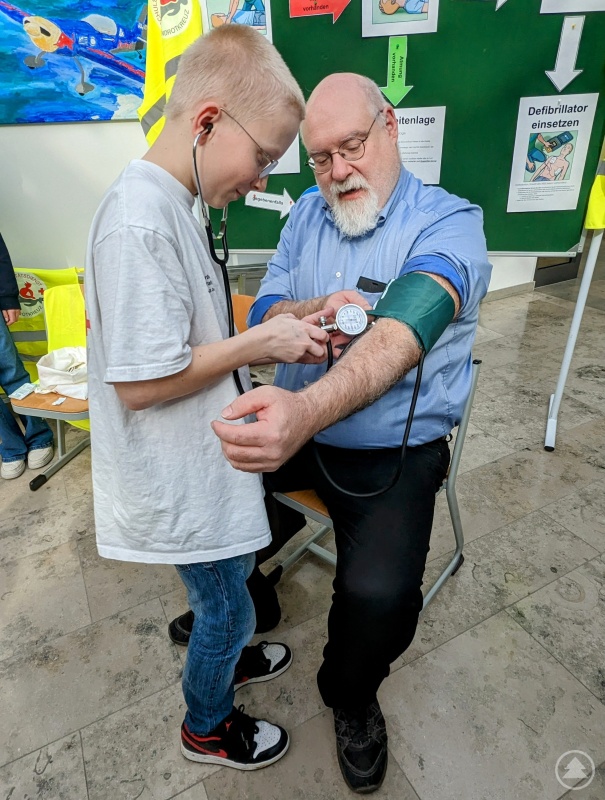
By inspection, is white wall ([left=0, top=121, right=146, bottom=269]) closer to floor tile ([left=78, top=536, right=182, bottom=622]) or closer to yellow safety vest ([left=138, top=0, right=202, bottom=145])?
yellow safety vest ([left=138, top=0, right=202, bottom=145])

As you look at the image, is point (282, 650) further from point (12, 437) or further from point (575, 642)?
point (12, 437)

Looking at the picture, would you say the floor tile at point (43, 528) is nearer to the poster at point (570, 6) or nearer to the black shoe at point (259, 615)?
the black shoe at point (259, 615)

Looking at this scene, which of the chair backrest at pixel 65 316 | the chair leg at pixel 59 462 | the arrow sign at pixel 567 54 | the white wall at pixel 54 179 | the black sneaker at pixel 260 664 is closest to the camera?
the black sneaker at pixel 260 664

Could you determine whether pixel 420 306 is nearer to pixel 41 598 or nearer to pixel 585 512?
pixel 585 512

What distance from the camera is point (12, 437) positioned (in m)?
2.25

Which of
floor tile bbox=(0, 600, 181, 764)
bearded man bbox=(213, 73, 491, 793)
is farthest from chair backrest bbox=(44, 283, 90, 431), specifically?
bearded man bbox=(213, 73, 491, 793)

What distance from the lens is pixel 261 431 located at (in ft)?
2.22

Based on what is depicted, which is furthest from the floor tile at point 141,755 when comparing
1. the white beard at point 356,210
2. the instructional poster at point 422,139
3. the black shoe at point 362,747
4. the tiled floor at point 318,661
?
the instructional poster at point 422,139

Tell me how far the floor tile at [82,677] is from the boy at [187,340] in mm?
534

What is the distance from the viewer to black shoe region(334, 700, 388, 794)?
1.07 m

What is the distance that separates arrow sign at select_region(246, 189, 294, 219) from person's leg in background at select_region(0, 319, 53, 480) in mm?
1253

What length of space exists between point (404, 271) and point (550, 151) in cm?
127

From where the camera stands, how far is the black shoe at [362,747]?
107cm

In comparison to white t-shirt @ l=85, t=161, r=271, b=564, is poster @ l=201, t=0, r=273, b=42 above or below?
above
